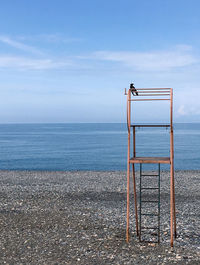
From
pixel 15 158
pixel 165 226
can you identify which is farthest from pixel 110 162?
pixel 165 226

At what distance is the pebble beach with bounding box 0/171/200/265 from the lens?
11.3m

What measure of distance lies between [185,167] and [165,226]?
4381 centimetres

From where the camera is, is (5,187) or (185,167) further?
(185,167)

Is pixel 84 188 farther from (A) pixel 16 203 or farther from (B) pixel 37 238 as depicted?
(B) pixel 37 238

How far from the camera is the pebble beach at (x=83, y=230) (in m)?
11.3

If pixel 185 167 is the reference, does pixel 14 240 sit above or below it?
above

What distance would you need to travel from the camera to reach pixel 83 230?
14.1 metres

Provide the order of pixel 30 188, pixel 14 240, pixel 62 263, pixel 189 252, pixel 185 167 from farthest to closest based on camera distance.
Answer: pixel 185 167 < pixel 30 188 < pixel 14 240 < pixel 189 252 < pixel 62 263

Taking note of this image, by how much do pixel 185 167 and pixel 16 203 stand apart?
4177cm

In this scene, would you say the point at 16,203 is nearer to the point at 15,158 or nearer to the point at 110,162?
the point at 110,162

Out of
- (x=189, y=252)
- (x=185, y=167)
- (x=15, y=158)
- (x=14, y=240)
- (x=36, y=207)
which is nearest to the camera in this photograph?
(x=189, y=252)

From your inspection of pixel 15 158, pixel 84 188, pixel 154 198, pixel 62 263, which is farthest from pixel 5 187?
pixel 15 158

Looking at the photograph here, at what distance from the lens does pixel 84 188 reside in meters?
25.8

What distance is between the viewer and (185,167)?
188ft
